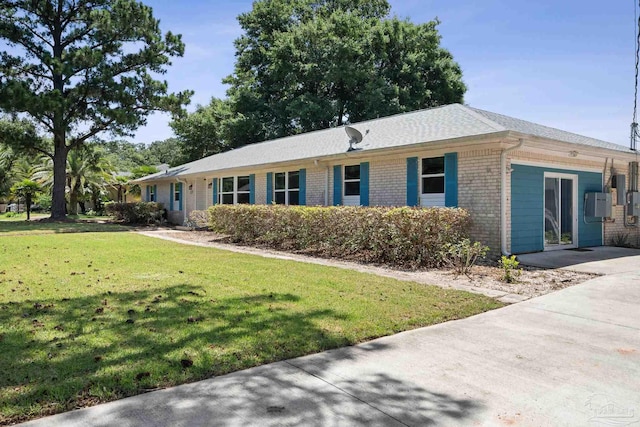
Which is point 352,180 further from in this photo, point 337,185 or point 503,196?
point 503,196

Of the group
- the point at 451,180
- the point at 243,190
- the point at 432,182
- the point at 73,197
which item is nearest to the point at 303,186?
the point at 243,190

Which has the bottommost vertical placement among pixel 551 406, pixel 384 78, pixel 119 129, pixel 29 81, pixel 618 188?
pixel 551 406

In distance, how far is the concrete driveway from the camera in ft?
9.07

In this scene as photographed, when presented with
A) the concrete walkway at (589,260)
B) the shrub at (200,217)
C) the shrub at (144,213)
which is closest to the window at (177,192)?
the shrub at (144,213)

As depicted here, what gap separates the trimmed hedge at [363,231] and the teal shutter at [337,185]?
84.1 inches

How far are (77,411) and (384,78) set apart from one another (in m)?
29.9

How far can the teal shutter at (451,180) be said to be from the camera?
1065 centimetres

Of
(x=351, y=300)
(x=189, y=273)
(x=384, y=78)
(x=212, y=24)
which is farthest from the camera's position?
(x=384, y=78)

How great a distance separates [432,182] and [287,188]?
21.4 ft

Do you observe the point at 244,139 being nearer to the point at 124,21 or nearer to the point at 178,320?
the point at 124,21

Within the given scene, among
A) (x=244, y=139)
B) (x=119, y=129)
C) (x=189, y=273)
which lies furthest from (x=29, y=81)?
(x=189, y=273)

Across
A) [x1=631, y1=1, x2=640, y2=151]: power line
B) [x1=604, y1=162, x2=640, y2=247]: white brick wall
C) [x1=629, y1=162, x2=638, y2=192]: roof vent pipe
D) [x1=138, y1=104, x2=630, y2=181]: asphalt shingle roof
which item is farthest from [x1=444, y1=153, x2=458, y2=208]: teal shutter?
[x1=629, y1=162, x2=638, y2=192]: roof vent pipe

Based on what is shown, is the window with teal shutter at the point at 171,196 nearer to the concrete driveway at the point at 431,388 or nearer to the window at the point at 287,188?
the window at the point at 287,188

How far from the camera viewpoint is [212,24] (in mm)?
14570
